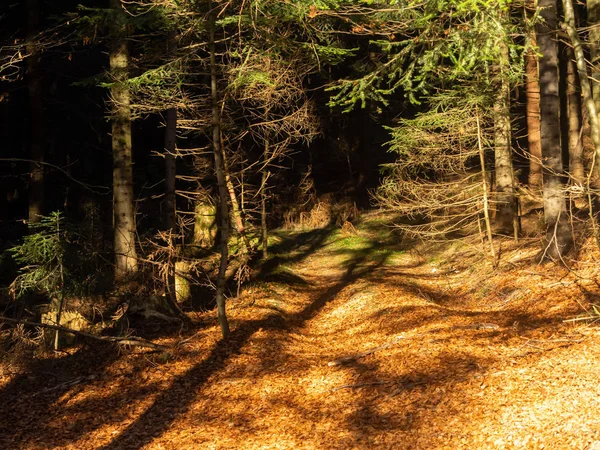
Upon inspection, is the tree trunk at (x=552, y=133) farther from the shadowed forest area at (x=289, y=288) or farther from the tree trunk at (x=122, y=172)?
the tree trunk at (x=122, y=172)

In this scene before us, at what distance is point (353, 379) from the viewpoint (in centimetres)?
870

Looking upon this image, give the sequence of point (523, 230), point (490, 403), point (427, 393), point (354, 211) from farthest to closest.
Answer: point (354, 211)
point (523, 230)
point (427, 393)
point (490, 403)

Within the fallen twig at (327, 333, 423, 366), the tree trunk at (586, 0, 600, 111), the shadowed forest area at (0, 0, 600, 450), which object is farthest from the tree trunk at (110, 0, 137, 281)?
the tree trunk at (586, 0, 600, 111)

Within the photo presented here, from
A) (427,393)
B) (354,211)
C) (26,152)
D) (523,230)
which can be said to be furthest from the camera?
(354,211)

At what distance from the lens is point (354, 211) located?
86.9 ft

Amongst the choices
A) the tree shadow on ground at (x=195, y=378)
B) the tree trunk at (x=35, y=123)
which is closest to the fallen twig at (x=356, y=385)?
the tree shadow on ground at (x=195, y=378)

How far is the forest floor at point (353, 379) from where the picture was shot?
6750 millimetres

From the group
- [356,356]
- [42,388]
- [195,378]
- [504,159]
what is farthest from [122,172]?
[504,159]

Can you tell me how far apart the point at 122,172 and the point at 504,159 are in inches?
375

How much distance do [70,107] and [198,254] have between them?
22.0 ft

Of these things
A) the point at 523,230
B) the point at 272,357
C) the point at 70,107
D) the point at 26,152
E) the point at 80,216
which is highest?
the point at 70,107

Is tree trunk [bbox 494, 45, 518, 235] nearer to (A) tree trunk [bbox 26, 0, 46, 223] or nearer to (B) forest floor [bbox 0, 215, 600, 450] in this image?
(B) forest floor [bbox 0, 215, 600, 450]

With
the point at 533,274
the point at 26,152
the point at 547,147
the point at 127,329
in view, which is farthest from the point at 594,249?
the point at 26,152

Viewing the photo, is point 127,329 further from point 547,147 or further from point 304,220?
point 304,220
